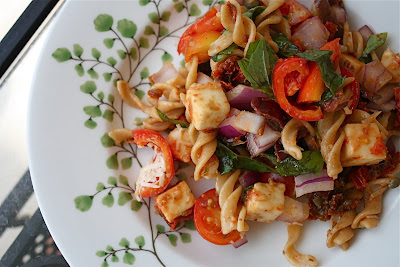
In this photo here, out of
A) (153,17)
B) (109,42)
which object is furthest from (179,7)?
(109,42)

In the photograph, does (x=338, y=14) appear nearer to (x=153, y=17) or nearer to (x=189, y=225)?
(x=153, y=17)

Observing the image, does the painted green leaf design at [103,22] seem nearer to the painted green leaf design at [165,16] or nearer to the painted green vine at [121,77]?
the painted green vine at [121,77]

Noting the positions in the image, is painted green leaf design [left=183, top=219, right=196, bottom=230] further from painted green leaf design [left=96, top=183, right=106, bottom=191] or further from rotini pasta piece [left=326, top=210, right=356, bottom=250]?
rotini pasta piece [left=326, top=210, right=356, bottom=250]

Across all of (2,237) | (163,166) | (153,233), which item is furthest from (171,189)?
(2,237)

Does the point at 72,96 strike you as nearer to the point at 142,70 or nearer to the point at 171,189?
the point at 142,70

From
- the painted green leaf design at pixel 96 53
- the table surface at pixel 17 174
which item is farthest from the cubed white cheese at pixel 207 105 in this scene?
the table surface at pixel 17 174

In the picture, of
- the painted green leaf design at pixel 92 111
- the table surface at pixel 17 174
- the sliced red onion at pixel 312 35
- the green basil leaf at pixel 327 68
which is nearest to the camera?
the green basil leaf at pixel 327 68
